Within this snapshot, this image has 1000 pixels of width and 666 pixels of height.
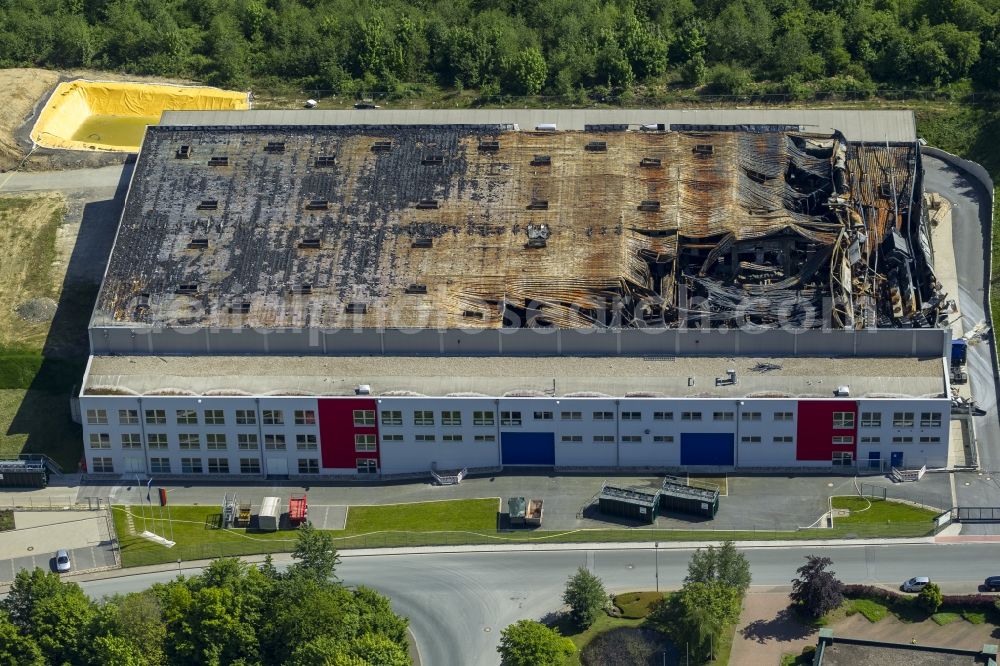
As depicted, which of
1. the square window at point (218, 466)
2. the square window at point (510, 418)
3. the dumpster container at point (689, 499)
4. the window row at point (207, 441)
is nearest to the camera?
the dumpster container at point (689, 499)

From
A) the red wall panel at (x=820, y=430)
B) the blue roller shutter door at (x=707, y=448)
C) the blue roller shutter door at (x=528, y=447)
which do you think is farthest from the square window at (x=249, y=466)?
the red wall panel at (x=820, y=430)

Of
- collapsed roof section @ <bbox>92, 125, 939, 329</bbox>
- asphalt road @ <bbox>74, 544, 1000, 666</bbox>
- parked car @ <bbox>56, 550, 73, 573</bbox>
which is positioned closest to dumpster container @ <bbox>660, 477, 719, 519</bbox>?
asphalt road @ <bbox>74, 544, 1000, 666</bbox>

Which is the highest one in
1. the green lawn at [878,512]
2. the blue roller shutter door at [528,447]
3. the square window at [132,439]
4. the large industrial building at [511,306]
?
the large industrial building at [511,306]

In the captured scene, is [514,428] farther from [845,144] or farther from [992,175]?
[992,175]

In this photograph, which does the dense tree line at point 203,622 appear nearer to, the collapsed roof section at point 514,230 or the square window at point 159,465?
the square window at point 159,465

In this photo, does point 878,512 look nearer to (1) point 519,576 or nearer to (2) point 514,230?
(1) point 519,576

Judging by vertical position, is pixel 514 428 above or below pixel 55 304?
below

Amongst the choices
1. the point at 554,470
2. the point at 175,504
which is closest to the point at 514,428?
the point at 554,470

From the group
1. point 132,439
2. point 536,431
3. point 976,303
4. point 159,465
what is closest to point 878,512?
point 536,431
